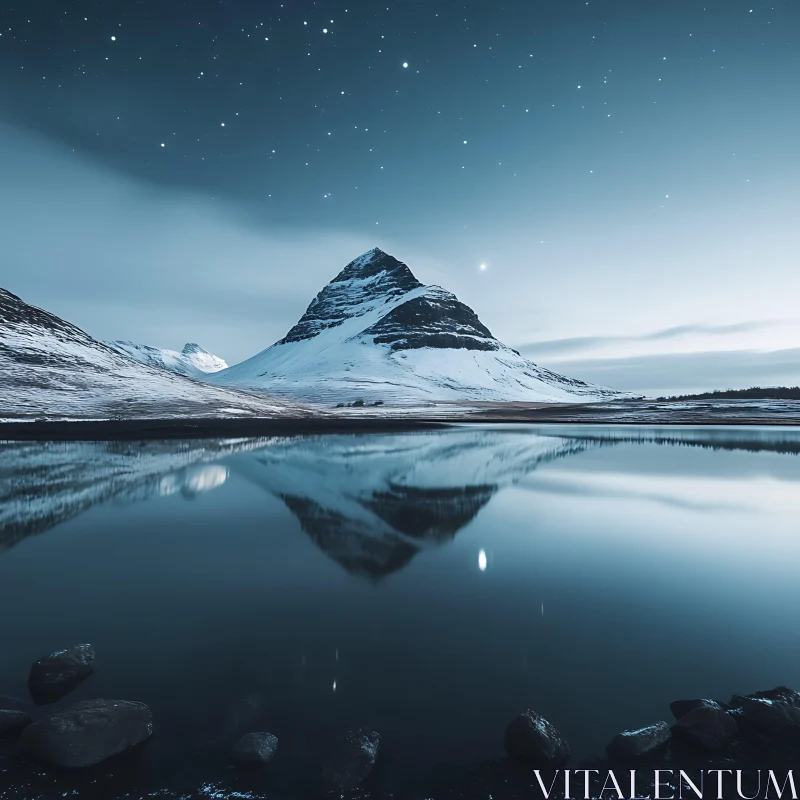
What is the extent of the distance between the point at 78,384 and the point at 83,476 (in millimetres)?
108230

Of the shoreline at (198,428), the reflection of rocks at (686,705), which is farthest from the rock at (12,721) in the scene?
the shoreline at (198,428)

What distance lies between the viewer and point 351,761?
5.97 m

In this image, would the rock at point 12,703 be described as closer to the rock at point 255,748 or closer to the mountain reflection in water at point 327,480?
the rock at point 255,748

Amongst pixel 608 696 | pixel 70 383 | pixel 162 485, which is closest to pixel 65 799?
pixel 608 696

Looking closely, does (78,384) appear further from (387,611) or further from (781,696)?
(781,696)

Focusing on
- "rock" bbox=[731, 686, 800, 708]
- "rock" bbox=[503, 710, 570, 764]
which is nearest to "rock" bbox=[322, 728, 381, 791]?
"rock" bbox=[503, 710, 570, 764]

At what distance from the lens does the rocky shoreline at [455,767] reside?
5.70m

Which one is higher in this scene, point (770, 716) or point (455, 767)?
point (770, 716)

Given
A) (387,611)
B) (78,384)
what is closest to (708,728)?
(387,611)

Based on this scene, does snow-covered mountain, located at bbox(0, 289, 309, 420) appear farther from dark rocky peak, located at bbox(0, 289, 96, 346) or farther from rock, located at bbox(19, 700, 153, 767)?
rock, located at bbox(19, 700, 153, 767)

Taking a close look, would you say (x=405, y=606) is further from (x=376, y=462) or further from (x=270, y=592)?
(x=376, y=462)

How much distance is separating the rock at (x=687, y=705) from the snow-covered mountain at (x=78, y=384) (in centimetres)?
9702

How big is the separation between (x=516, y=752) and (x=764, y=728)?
12.1ft

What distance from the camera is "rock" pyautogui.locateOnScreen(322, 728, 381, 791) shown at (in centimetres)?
575
